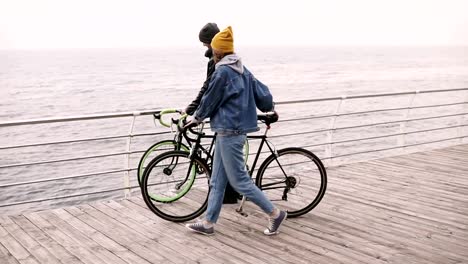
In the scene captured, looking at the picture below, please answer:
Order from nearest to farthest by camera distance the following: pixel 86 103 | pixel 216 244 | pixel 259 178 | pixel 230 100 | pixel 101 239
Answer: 1. pixel 230 100
2. pixel 216 244
3. pixel 101 239
4. pixel 259 178
5. pixel 86 103

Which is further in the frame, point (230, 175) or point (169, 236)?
point (169, 236)

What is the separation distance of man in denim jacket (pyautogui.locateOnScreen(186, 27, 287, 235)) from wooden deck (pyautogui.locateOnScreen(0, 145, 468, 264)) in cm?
26

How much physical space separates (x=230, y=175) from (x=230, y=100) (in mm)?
629

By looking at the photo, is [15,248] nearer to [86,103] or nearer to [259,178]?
[259,178]

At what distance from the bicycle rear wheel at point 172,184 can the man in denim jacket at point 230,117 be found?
371 millimetres

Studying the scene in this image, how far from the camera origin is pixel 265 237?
186 inches

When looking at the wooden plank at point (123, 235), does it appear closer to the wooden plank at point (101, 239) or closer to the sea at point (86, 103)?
the wooden plank at point (101, 239)

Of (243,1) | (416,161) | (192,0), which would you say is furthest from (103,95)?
(192,0)

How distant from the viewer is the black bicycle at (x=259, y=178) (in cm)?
504

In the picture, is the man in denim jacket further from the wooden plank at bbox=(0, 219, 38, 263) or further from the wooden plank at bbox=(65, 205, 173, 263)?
the wooden plank at bbox=(0, 219, 38, 263)

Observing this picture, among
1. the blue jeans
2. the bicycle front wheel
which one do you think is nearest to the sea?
the blue jeans

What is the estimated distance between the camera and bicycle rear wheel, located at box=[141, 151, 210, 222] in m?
5.01

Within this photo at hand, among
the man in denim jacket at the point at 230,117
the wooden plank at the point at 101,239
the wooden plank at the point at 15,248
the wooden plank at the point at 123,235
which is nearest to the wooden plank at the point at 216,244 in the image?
the man in denim jacket at the point at 230,117

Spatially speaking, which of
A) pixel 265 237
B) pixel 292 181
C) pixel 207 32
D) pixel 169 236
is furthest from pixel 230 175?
pixel 207 32
